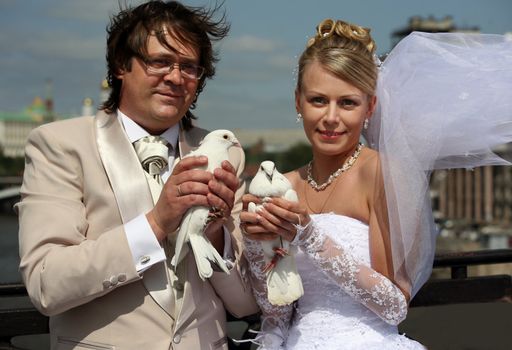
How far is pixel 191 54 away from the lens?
8.34ft

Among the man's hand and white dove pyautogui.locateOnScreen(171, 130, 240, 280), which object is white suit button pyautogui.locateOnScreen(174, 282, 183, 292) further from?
the man's hand

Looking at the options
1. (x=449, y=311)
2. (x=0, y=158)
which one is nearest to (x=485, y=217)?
(x=0, y=158)

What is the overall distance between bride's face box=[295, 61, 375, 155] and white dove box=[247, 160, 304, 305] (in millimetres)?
322

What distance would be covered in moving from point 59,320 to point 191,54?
1.10m

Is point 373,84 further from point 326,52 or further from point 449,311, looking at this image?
point 449,311

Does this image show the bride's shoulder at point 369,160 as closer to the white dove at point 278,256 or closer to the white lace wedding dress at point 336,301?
the white lace wedding dress at point 336,301

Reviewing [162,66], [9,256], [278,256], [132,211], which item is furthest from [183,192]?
[9,256]

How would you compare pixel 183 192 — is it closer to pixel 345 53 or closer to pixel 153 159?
pixel 153 159

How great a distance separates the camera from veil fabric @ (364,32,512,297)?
2354mm

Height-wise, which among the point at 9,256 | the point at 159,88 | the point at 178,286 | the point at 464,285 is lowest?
the point at 9,256

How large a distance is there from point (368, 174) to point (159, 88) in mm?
840

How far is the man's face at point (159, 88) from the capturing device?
Result: 2.47m

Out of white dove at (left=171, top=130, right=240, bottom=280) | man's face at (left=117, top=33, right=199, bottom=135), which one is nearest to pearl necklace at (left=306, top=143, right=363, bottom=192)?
white dove at (left=171, top=130, right=240, bottom=280)

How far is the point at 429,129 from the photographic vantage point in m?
2.36
